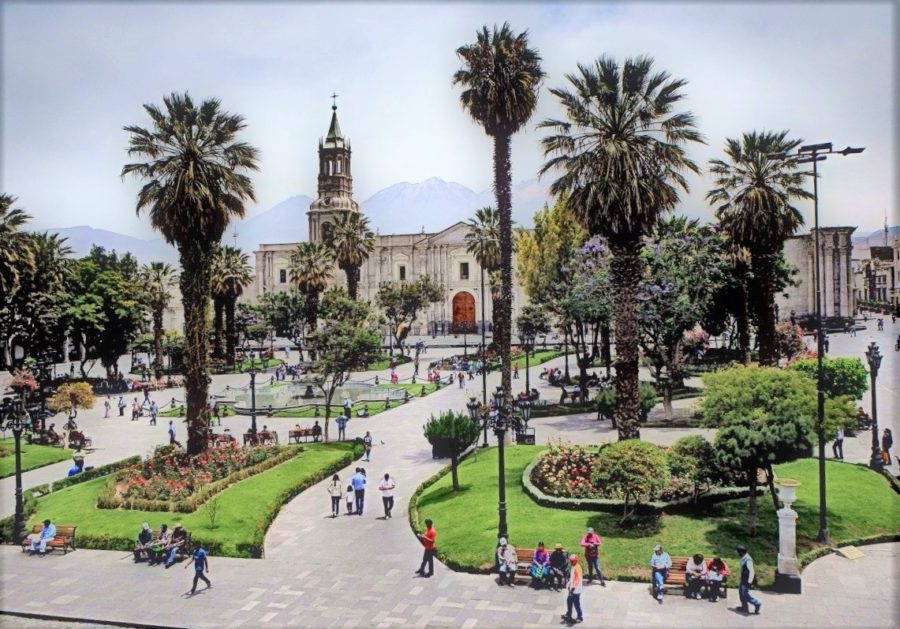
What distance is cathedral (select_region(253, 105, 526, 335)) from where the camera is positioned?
3164 inches

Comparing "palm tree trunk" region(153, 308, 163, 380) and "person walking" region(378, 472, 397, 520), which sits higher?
"palm tree trunk" region(153, 308, 163, 380)

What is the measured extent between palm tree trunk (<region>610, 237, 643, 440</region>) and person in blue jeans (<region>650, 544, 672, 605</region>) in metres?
6.59

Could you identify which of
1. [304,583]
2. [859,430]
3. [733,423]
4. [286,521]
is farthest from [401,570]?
[859,430]

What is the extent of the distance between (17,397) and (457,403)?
2373 cm

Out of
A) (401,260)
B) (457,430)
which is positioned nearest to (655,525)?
(457,430)

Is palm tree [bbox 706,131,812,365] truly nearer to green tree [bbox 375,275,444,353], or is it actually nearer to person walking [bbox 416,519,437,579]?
person walking [bbox 416,519,437,579]

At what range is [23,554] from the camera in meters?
19.4

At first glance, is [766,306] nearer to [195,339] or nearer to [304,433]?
[304,433]

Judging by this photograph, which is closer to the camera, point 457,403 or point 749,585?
point 749,585

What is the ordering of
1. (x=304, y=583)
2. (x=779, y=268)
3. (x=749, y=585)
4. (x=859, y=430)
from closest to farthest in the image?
(x=749, y=585), (x=304, y=583), (x=859, y=430), (x=779, y=268)

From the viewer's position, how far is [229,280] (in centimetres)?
5697

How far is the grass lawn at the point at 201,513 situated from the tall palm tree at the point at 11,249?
18.2 m

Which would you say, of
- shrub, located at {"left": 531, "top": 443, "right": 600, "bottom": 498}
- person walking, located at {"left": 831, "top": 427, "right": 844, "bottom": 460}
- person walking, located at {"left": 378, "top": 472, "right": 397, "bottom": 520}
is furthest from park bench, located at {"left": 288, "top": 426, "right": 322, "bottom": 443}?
person walking, located at {"left": 831, "top": 427, "right": 844, "bottom": 460}

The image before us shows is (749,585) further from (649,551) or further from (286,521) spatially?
(286,521)
